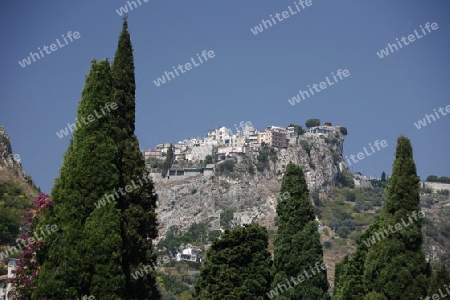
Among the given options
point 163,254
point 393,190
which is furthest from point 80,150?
point 163,254

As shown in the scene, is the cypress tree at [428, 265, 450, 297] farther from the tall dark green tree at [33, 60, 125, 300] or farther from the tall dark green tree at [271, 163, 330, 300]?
the tall dark green tree at [33, 60, 125, 300]

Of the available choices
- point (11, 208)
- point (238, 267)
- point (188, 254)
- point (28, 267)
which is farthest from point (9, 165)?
point (28, 267)

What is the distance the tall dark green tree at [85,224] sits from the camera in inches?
736

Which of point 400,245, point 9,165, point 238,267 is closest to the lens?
point 400,245

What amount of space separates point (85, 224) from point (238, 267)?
15610mm

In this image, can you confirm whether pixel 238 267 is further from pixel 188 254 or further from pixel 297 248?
pixel 188 254

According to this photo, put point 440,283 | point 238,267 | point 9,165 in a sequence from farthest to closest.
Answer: point 9,165, point 238,267, point 440,283

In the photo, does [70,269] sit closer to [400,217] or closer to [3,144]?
[400,217]

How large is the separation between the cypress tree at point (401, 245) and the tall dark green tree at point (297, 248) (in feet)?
10.6

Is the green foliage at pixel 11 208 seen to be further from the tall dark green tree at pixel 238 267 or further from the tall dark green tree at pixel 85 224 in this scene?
the tall dark green tree at pixel 85 224

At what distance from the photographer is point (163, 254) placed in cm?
19388

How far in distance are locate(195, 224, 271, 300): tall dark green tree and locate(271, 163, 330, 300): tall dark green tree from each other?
3.26 m

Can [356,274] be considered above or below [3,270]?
below

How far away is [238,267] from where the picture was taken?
110 feet
